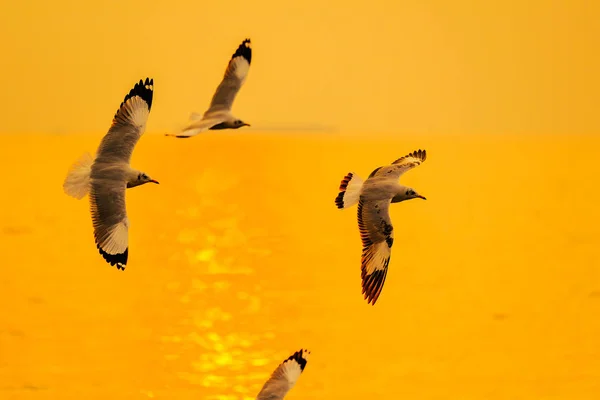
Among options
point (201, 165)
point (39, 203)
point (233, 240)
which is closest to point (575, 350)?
point (233, 240)

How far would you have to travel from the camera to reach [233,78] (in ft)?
39.8

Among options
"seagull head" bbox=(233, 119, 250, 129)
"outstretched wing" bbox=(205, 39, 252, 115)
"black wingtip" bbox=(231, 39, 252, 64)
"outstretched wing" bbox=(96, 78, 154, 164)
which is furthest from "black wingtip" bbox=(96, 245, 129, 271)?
"black wingtip" bbox=(231, 39, 252, 64)

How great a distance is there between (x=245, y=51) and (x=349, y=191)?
2.21 m

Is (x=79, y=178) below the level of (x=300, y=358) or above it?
above

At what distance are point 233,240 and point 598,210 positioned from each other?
14.8 meters

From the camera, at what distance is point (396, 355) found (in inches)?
691

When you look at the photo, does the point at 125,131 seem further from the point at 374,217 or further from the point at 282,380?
the point at 282,380

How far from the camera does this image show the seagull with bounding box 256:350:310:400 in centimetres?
952

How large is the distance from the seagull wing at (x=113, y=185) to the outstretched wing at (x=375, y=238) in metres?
2.00

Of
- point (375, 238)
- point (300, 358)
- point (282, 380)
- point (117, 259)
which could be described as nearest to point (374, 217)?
point (375, 238)

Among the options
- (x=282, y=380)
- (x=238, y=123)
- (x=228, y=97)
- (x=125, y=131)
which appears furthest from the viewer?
(x=228, y=97)

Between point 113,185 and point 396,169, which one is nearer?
point 113,185

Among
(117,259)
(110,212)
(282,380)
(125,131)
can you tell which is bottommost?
(282,380)

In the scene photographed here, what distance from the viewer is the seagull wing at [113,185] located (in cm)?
1045
